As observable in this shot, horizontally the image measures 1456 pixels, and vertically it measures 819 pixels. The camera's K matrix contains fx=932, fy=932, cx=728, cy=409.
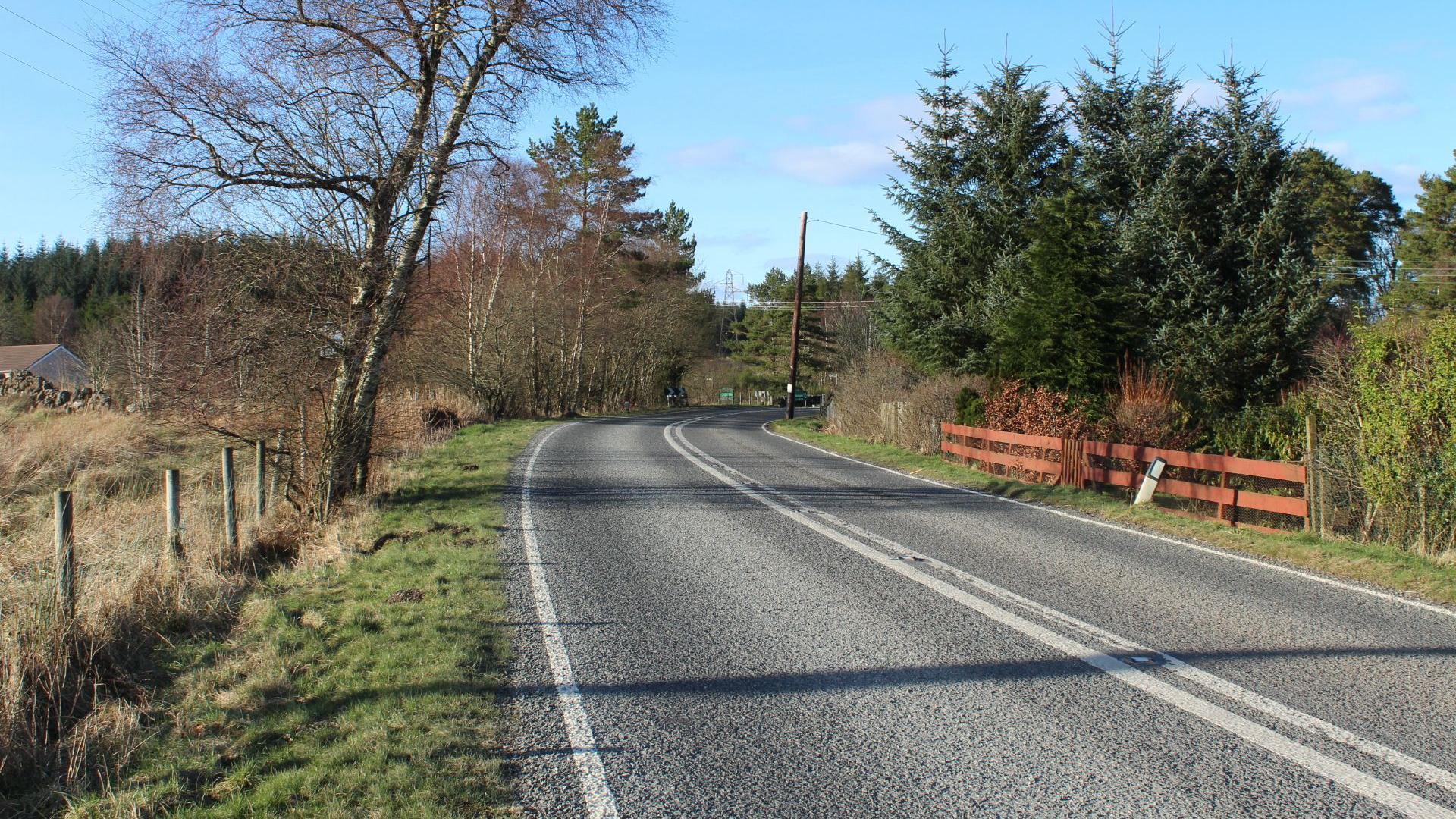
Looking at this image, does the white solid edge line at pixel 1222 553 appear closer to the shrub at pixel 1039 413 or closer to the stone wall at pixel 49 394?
the shrub at pixel 1039 413

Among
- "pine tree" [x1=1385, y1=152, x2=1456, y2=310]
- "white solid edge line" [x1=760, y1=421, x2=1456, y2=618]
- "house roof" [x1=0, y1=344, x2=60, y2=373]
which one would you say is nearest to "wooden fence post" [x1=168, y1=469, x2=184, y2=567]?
"white solid edge line" [x1=760, y1=421, x2=1456, y2=618]

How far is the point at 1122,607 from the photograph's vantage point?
6.68 m

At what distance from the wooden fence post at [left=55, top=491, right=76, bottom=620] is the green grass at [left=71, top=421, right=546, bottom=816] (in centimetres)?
80

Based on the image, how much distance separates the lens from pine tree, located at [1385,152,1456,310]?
31750 mm

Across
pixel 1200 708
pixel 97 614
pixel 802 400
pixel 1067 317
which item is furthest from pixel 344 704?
pixel 802 400

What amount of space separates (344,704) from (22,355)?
6949cm

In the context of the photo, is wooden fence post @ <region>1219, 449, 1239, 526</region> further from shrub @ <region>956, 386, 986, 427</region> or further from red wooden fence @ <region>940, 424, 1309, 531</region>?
shrub @ <region>956, 386, 986, 427</region>

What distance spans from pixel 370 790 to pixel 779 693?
205cm

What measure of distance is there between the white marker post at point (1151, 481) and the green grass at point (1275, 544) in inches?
10.5

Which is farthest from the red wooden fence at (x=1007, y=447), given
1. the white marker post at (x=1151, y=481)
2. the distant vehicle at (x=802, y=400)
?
the distant vehicle at (x=802, y=400)

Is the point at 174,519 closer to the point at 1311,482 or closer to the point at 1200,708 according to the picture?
the point at 1200,708

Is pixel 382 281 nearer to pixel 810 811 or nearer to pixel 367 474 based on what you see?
pixel 367 474

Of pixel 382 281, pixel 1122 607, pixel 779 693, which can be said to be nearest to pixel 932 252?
pixel 382 281

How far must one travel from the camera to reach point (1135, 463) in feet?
47.0
